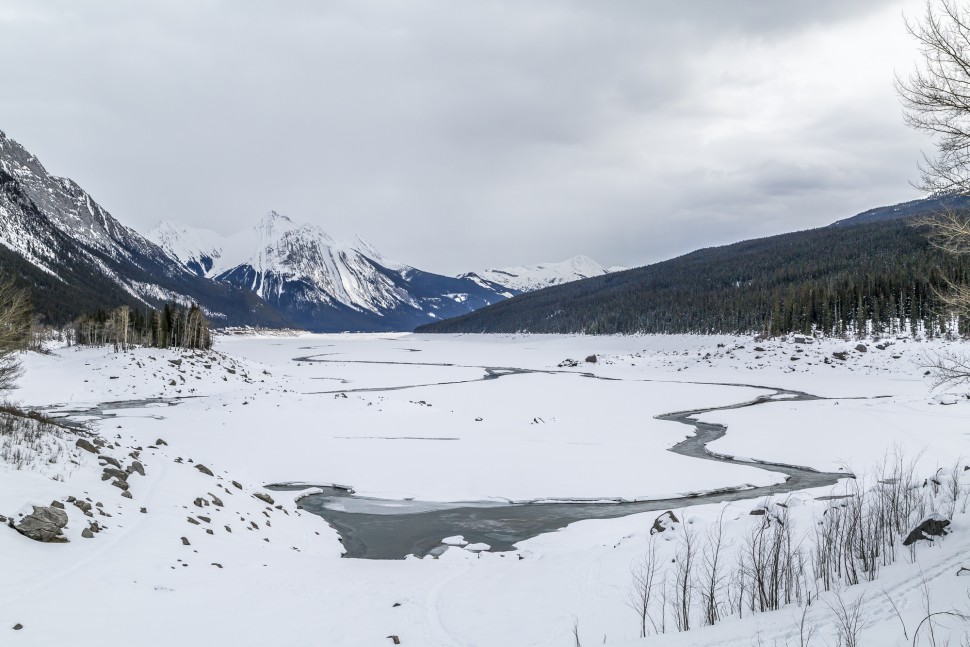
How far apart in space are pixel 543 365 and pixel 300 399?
1806 inches

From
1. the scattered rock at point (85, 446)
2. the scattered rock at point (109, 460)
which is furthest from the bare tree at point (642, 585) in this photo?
the scattered rock at point (85, 446)

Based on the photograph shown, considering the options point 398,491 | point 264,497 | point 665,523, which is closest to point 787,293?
point 398,491

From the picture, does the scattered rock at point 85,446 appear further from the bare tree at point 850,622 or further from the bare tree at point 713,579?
the bare tree at point 850,622

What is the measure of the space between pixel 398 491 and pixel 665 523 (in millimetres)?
9522

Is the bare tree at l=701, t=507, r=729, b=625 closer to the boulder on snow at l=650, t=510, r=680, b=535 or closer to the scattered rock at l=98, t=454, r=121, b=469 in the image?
the boulder on snow at l=650, t=510, r=680, b=535

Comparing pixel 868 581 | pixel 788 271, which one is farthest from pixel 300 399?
pixel 788 271

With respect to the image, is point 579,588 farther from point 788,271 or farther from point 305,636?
point 788,271

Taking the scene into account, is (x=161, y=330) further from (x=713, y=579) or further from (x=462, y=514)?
(x=713, y=579)

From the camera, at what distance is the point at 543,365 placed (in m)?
74.6

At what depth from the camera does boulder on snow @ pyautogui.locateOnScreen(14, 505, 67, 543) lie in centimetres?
809

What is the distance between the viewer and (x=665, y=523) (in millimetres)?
12000

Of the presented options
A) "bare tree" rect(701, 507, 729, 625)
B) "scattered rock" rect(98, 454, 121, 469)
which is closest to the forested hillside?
"bare tree" rect(701, 507, 729, 625)

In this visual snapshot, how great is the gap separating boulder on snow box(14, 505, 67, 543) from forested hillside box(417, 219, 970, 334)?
133ft

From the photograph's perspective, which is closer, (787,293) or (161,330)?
(161,330)
